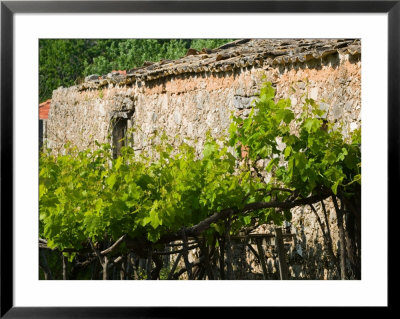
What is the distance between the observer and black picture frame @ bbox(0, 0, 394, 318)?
399cm

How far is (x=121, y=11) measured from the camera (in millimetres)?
4066

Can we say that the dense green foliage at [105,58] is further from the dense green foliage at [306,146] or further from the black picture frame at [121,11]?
the black picture frame at [121,11]

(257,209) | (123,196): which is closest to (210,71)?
(257,209)

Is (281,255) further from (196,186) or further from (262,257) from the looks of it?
(196,186)

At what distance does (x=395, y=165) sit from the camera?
4043 millimetres

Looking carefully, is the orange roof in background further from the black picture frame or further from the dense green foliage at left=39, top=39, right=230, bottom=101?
the black picture frame

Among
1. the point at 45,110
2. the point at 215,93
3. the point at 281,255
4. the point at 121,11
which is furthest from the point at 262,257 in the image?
the point at 45,110

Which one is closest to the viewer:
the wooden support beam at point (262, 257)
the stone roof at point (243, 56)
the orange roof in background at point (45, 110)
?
the stone roof at point (243, 56)

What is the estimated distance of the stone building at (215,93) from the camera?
573 centimetres

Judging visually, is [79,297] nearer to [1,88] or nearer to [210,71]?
[1,88]

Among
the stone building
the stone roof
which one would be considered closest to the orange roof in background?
the stone building

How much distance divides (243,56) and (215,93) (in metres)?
0.53

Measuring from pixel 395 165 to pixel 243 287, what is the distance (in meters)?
0.99

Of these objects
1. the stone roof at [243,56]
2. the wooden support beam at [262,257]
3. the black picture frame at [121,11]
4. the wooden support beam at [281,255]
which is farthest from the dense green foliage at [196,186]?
the wooden support beam at [262,257]
